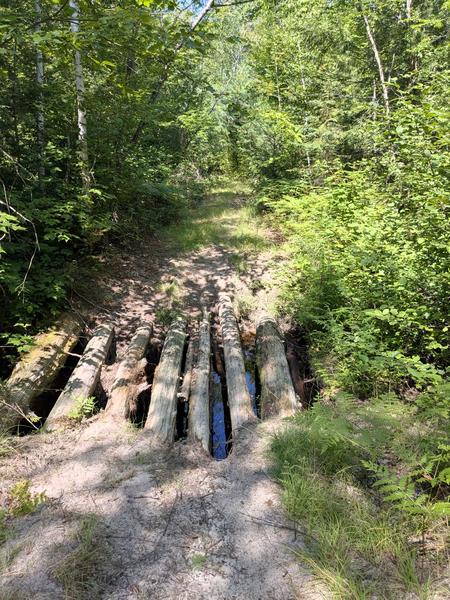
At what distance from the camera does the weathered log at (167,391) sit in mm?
3707

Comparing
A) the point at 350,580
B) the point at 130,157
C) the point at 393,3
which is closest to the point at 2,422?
the point at 350,580

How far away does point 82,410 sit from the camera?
3.90 metres

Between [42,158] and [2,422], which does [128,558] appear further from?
[42,158]

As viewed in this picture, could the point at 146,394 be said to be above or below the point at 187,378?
below

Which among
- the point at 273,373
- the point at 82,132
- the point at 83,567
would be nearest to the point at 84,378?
the point at 273,373

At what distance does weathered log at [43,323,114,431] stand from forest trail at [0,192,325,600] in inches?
12.1

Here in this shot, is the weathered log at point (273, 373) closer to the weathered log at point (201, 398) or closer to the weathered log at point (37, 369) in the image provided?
the weathered log at point (201, 398)

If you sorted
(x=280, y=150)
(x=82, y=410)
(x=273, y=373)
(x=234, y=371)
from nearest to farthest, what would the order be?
(x=82, y=410) → (x=273, y=373) → (x=234, y=371) → (x=280, y=150)

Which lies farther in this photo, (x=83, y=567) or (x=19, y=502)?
(x=19, y=502)

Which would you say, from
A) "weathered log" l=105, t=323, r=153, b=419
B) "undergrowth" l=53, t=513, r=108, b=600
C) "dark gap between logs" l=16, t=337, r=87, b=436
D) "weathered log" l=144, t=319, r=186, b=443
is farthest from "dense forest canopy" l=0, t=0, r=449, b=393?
"undergrowth" l=53, t=513, r=108, b=600

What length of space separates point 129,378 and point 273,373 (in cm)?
195

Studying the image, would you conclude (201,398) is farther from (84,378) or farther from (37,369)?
(37,369)

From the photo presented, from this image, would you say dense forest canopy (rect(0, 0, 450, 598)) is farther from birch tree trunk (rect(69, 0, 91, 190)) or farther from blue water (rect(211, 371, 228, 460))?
blue water (rect(211, 371, 228, 460))

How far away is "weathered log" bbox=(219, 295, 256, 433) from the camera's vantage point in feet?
13.1
